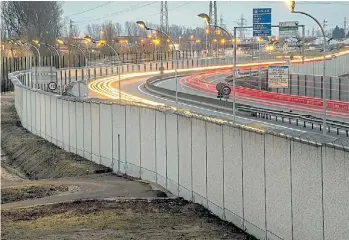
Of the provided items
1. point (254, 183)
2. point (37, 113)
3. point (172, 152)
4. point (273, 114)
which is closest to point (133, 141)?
point (172, 152)

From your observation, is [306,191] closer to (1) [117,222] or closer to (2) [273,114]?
(1) [117,222]

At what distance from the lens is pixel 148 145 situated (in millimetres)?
30234

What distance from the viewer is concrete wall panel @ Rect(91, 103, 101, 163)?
37.5 metres

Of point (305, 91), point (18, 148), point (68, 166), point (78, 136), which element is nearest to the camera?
point (68, 166)

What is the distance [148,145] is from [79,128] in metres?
11.7

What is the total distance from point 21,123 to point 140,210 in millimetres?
41588

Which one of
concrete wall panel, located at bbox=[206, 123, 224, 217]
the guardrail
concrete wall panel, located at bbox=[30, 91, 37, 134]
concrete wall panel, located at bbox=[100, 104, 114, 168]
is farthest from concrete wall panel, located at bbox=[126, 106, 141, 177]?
concrete wall panel, located at bbox=[30, 91, 37, 134]

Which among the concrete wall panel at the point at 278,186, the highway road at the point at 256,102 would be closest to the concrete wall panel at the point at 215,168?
the concrete wall panel at the point at 278,186

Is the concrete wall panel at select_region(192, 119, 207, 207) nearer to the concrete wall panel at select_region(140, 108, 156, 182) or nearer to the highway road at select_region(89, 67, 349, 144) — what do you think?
the concrete wall panel at select_region(140, 108, 156, 182)

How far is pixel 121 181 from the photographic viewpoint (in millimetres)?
31672

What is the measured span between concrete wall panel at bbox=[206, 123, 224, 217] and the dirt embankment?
13139mm

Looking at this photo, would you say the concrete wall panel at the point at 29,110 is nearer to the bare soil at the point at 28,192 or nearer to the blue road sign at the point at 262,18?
the blue road sign at the point at 262,18

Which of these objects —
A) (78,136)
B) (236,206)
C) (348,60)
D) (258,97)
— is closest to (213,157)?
(236,206)

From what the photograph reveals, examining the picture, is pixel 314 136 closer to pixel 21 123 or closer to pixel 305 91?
pixel 305 91
